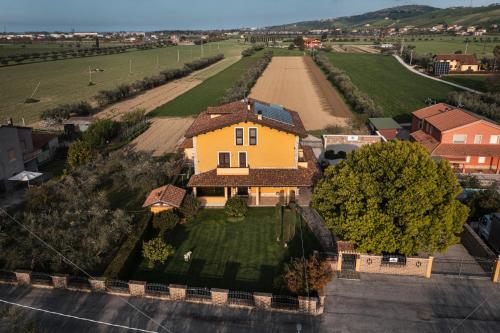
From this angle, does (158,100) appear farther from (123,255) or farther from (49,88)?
(123,255)

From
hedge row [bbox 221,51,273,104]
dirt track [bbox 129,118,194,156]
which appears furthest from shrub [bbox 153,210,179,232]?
hedge row [bbox 221,51,273,104]

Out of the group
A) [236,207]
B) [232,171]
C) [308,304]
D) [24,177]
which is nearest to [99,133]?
[24,177]

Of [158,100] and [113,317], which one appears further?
[158,100]

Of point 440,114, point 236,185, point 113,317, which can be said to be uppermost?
point 440,114

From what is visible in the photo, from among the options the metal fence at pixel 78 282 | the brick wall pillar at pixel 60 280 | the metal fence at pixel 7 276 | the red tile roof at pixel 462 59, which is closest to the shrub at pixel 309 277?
the metal fence at pixel 78 282

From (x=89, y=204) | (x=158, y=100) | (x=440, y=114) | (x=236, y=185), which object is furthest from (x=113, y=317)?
(x=158, y=100)
